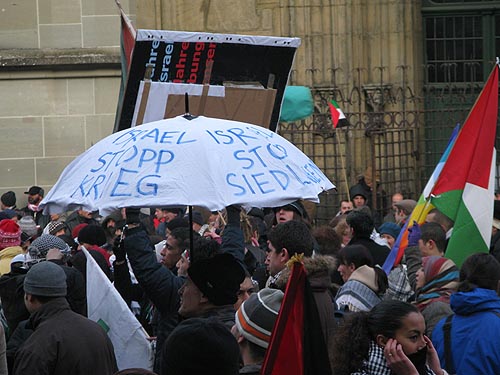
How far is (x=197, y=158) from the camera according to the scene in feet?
20.0

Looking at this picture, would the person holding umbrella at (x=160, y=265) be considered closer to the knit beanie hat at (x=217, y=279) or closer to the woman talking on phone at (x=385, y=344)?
the knit beanie hat at (x=217, y=279)

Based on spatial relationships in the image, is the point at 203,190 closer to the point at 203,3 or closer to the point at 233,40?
the point at 233,40

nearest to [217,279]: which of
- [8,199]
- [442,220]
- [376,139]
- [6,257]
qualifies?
[6,257]

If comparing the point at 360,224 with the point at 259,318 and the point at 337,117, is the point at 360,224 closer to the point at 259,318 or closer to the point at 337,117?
the point at 259,318

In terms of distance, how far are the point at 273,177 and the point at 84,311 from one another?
2217 millimetres

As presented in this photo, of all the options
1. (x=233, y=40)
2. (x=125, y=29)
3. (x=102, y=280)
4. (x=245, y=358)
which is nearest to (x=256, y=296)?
(x=245, y=358)

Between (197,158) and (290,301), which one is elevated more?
(197,158)

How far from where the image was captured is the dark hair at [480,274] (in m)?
6.61

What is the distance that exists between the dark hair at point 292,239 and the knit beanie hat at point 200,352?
10.0 feet

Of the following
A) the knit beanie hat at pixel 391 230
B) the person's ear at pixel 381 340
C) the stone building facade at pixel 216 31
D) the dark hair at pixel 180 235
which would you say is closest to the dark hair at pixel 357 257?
the dark hair at pixel 180 235

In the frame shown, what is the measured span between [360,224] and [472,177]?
0.99m

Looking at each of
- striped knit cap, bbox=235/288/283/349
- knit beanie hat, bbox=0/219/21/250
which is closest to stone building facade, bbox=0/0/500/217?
knit beanie hat, bbox=0/219/21/250

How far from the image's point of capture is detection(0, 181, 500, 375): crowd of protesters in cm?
514

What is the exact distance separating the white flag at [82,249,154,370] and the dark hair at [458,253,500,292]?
169 centimetres
